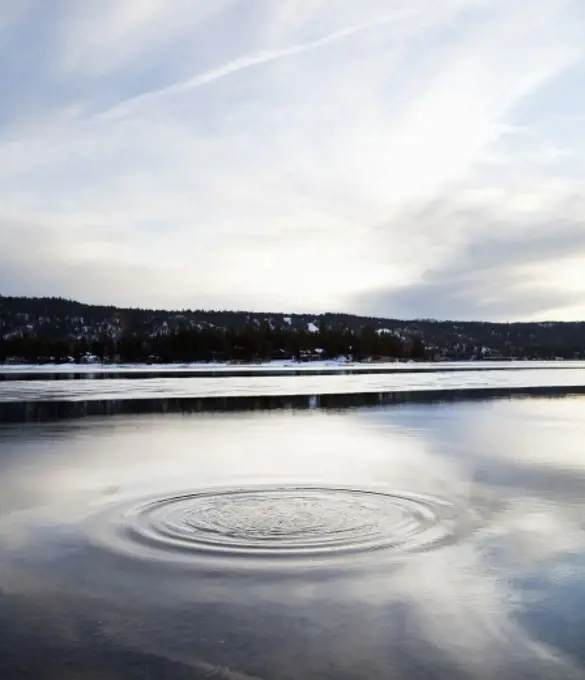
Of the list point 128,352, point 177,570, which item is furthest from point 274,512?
point 128,352

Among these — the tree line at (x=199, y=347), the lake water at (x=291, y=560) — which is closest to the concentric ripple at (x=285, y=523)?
the lake water at (x=291, y=560)

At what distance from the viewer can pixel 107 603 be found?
702 centimetres

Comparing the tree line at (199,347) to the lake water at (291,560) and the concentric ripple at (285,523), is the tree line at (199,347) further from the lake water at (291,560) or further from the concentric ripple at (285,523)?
the concentric ripple at (285,523)

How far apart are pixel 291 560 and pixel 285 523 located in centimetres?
175

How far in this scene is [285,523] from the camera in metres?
10.0

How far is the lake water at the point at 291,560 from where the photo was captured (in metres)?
5.84

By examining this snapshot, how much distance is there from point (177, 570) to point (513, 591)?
3310mm

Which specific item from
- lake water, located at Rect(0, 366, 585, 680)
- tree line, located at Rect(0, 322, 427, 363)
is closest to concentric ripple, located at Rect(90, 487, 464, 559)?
lake water, located at Rect(0, 366, 585, 680)

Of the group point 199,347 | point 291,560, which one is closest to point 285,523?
point 291,560

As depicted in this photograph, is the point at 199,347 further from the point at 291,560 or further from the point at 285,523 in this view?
the point at 291,560

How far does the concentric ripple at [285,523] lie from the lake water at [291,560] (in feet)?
0.14

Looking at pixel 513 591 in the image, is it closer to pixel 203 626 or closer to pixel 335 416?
pixel 203 626

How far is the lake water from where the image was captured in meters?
5.84

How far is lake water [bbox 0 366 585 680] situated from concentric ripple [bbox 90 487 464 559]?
42mm
